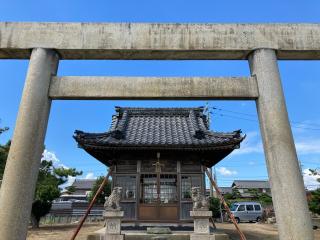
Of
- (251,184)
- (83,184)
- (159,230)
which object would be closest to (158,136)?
(159,230)

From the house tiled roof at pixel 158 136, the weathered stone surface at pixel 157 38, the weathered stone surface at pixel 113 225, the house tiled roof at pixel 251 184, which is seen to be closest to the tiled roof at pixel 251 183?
the house tiled roof at pixel 251 184

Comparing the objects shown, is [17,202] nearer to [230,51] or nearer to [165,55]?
[165,55]

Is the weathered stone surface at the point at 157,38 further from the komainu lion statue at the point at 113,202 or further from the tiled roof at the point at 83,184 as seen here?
the tiled roof at the point at 83,184

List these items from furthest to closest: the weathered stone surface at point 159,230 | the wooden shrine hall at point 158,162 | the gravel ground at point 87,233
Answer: the gravel ground at point 87,233
the wooden shrine hall at point 158,162
the weathered stone surface at point 159,230

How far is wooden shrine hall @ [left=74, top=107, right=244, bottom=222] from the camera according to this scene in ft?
38.4

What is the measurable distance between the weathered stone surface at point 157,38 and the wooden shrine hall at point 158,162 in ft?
23.2

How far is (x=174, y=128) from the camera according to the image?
47.4ft

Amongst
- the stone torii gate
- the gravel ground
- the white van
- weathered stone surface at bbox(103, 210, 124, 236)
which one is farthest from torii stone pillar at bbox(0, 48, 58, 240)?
the white van

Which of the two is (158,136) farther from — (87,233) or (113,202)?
(87,233)

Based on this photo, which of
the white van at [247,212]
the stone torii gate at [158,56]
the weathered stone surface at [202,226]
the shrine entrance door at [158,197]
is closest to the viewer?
the stone torii gate at [158,56]

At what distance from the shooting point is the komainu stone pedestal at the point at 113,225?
1008cm

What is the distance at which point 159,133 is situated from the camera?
1356cm

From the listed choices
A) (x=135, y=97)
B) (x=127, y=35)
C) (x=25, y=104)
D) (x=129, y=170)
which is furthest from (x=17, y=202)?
(x=129, y=170)

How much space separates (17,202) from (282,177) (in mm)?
3422
